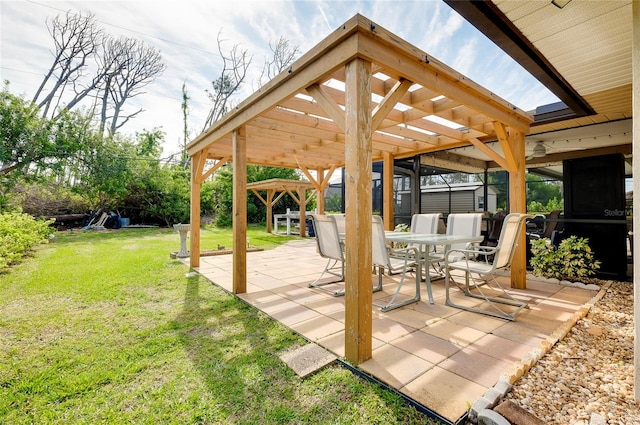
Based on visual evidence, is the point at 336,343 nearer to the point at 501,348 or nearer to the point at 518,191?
the point at 501,348

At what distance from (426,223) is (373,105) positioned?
2.22 metres

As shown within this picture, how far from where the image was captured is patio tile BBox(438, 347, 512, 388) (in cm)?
183

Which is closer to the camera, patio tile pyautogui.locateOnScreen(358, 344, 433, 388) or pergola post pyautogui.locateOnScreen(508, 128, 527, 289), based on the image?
patio tile pyautogui.locateOnScreen(358, 344, 433, 388)

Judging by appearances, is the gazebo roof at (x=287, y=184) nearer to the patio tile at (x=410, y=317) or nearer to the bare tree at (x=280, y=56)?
the patio tile at (x=410, y=317)

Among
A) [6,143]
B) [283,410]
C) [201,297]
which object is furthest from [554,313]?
[6,143]

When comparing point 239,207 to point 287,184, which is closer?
point 239,207

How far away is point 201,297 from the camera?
3676 mm

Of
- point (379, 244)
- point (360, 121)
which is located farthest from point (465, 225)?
point (360, 121)

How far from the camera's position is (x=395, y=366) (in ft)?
6.53

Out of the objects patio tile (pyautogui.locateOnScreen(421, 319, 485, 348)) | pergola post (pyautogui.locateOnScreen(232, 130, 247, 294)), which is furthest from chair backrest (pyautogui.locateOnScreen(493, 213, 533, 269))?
pergola post (pyautogui.locateOnScreen(232, 130, 247, 294))

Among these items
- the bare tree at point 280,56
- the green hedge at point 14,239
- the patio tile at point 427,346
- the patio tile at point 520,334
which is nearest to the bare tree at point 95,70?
the bare tree at point 280,56

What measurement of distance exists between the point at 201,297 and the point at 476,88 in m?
3.83

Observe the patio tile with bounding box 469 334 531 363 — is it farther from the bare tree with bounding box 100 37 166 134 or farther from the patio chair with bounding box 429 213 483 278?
the bare tree with bounding box 100 37 166 134

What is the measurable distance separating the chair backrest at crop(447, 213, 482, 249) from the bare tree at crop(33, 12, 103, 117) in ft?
65.0
